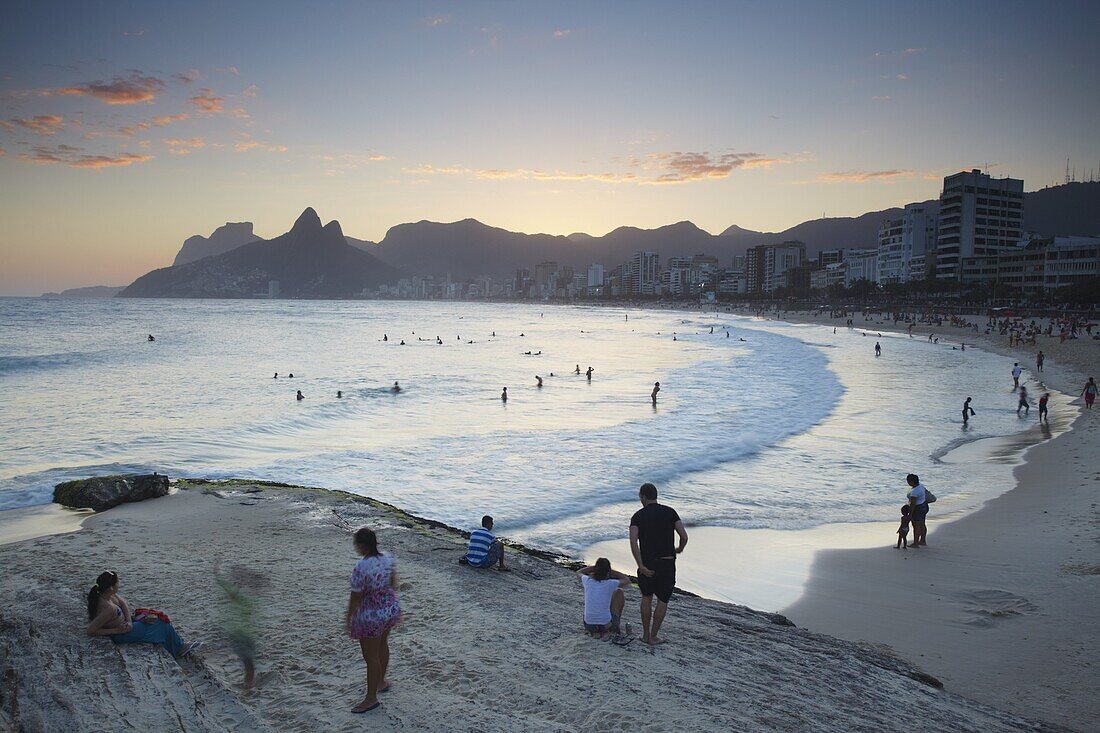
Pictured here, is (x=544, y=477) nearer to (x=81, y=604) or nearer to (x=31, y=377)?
(x=81, y=604)

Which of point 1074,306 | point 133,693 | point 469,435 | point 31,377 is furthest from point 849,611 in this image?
point 1074,306

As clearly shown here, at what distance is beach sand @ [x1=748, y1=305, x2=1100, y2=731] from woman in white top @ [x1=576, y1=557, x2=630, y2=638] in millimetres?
3271

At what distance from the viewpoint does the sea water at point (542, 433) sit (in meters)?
14.9

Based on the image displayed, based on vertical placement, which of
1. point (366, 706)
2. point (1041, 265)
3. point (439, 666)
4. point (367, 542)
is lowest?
point (439, 666)

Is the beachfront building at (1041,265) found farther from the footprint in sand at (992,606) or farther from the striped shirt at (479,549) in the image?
the striped shirt at (479,549)

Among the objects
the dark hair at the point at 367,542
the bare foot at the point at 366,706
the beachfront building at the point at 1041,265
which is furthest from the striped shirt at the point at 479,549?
the beachfront building at the point at 1041,265

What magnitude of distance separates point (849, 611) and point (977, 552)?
382 cm

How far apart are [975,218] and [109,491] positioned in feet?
504

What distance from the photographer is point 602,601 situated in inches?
272

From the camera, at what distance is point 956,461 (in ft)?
59.2

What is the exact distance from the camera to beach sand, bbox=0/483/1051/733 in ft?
17.5

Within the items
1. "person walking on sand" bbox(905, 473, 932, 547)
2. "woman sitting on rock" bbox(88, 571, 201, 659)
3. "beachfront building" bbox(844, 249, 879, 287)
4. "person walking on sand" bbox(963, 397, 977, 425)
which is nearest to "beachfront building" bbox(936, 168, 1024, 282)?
"beachfront building" bbox(844, 249, 879, 287)

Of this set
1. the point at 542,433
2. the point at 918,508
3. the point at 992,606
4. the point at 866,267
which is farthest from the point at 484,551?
the point at 866,267

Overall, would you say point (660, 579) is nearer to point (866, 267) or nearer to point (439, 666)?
point (439, 666)
